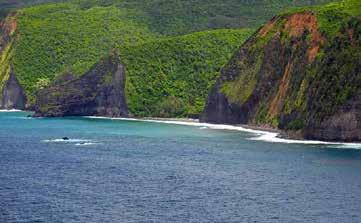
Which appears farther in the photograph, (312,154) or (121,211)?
(312,154)

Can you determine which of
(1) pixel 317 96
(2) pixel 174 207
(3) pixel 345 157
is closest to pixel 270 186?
(2) pixel 174 207

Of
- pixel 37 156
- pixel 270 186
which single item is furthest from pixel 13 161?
pixel 270 186

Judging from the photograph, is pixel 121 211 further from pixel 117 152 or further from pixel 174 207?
pixel 117 152

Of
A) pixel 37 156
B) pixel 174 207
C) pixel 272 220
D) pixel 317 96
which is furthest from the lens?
pixel 317 96

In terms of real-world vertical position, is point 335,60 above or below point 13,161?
above

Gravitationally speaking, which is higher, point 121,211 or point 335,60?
point 335,60

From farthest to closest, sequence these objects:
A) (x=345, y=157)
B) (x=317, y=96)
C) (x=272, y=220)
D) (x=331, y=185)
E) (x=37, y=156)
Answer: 1. (x=317, y=96)
2. (x=37, y=156)
3. (x=345, y=157)
4. (x=331, y=185)
5. (x=272, y=220)

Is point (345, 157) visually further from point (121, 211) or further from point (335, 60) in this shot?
point (121, 211)
